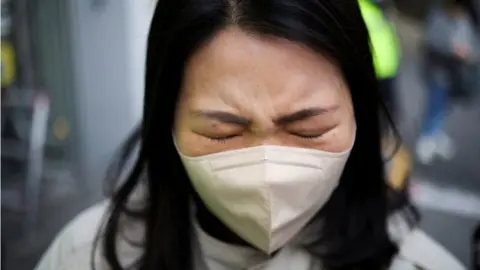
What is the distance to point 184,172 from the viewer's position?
86cm

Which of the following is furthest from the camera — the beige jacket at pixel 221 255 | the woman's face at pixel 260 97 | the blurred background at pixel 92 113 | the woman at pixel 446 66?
the woman at pixel 446 66

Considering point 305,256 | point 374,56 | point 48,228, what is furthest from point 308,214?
point 48,228

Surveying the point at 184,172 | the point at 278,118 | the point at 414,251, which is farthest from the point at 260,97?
the point at 414,251

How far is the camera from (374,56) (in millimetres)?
839

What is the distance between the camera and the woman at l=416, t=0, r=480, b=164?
5.11ft

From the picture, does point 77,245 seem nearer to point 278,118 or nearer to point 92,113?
point 278,118

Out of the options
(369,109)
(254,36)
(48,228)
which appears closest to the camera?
(254,36)

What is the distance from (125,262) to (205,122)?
236 mm

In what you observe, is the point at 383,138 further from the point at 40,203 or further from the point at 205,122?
the point at 40,203

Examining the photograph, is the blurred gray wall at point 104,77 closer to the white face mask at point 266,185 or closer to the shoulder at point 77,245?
the shoulder at point 77,245

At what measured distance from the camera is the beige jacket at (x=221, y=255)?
854mm

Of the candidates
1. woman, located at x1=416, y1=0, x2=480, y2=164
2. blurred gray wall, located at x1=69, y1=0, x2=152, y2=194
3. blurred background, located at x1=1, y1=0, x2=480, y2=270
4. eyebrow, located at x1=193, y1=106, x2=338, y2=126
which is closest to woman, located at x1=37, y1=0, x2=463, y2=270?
eyebrow, located at x1=193, y1=106, x2=338, y2=126

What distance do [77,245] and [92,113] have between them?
655mm

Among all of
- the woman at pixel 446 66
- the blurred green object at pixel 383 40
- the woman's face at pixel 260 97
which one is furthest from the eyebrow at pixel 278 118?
the woman at pixel 446 66
